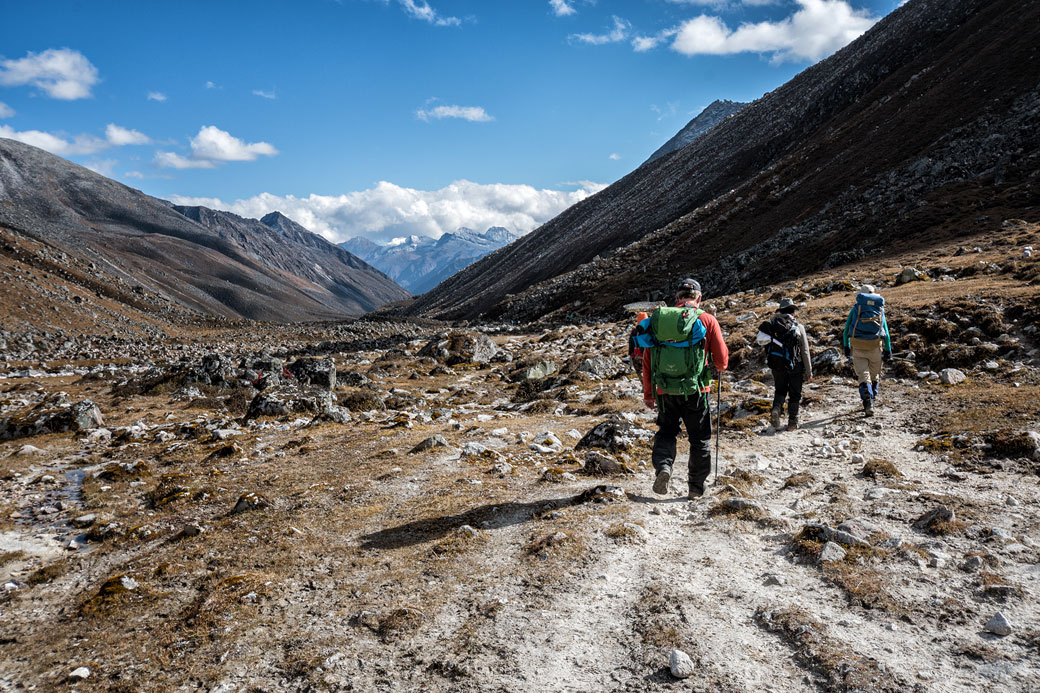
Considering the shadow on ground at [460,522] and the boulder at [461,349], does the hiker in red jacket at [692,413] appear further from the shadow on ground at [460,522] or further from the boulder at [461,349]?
the boulder at [461,349]

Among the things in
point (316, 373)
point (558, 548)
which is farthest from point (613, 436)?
point (316, 373)

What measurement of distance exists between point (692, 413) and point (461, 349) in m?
24.5

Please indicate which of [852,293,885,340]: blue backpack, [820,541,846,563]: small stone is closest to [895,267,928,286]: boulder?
[852,293,885,340]: blue backpack

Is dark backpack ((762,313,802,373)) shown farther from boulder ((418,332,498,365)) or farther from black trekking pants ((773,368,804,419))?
boulder ((418,332,498,365))

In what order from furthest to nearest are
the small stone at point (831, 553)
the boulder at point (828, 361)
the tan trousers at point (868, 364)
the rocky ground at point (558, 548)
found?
1. the boulder at point (828, 361)
2. the tan trousers at point (868, 364)
3. the small stone at point (831, 553)
4. the rocky ground at point (558, 548)

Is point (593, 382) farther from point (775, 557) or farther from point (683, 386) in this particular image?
point (775, 557)

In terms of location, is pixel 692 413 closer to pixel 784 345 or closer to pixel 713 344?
pixel 713 344

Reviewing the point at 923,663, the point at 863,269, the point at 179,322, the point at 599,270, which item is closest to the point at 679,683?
the point at 923,663

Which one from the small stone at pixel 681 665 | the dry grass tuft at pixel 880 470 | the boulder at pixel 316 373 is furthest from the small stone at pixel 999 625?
the boulder at pixel 316 373

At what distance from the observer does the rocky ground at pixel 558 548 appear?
4742mm

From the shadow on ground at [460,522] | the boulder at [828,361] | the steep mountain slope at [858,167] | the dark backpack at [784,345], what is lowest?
the shadow on ground at [460,522]

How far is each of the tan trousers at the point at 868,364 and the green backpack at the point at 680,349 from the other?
6797 mm

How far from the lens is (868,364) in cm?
1229

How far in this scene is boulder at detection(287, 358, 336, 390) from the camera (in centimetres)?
2339
